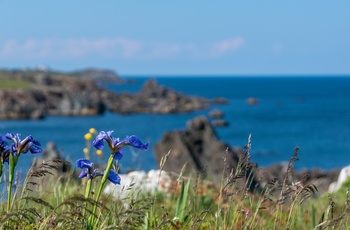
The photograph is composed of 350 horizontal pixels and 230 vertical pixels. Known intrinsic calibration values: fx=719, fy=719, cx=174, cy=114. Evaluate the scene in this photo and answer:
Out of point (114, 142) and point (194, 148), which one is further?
point (194, 148)

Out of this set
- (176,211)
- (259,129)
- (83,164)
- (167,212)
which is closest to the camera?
(83,164)

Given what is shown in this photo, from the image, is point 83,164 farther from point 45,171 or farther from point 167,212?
point 167,212

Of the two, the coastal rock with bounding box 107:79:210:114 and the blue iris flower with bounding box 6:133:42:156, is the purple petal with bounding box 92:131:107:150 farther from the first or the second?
the coastal rock with bounding box 107:79:210:114

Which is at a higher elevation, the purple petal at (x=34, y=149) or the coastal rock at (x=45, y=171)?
the purple petal at (x=34, y=149)

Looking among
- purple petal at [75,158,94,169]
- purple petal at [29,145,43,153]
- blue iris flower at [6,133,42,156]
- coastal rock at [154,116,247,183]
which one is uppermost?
blue iris flower at [6,133,42,156]

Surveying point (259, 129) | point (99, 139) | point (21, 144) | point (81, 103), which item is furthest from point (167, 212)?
point (81, 103)

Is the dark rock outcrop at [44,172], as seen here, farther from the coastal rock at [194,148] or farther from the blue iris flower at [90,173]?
the coastal rock at [194,148]

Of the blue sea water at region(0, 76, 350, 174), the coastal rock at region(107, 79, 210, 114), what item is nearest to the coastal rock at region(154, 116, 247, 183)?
the blue sea water at region(0, 76, 350, 174)

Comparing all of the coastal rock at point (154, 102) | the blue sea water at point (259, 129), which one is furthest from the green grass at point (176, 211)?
the coastal rock at point (154, 102)

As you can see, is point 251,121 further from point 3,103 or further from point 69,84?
point 69,84

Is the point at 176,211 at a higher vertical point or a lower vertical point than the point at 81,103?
higher

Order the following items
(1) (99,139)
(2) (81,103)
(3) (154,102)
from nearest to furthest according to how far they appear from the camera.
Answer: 1. (1) (99,139)
2. (2) (81,103)
3. (3) (154,102)

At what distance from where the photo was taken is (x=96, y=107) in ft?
382

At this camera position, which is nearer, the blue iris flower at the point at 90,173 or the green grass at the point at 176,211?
the green grass at the point at 176,211
